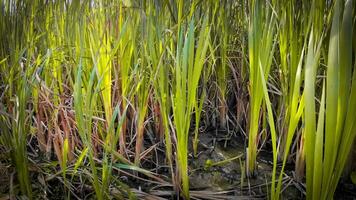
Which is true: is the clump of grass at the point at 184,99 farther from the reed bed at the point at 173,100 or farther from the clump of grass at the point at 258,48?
the clump of grass at the point at 258,48

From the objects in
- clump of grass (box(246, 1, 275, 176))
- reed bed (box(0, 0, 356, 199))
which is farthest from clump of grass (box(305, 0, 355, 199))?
clump of grass (box(246, 1, 275, 176))

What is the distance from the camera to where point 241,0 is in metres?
1.15

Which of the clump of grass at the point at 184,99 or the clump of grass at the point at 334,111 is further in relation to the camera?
the clump of grass at the point at 184,99

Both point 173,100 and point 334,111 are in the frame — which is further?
point 173,100

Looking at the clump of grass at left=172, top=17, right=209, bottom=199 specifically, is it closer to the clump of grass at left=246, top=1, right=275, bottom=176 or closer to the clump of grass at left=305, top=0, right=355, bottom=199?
the clump of grass at left=246, top=1, right=275, bottom=176

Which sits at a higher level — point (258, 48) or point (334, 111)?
point (258, 48)

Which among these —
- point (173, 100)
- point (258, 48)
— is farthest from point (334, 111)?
point (173, 100)

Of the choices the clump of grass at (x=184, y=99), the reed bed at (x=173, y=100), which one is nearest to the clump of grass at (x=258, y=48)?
the reed bed at (x=173, y=100)

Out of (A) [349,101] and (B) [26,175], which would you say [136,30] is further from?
(A) [349,101]

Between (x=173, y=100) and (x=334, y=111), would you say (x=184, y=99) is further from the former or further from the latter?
(x=334, y=111)

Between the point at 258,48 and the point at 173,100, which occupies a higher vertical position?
the point at 258,48

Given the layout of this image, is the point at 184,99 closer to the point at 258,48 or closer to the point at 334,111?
the point at 258,48

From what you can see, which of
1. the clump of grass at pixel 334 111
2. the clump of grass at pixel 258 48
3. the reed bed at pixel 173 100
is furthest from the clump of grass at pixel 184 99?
the clump of grass at pixel 334 111

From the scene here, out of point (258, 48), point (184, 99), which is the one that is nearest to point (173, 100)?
point (184, 99)
